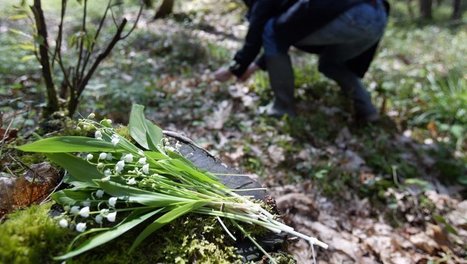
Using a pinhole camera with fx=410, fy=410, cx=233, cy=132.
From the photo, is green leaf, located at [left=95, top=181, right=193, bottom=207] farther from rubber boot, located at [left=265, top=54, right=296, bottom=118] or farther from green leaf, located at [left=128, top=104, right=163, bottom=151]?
rubber boot, located at [left=265, top=54, right=296, bottom=118]

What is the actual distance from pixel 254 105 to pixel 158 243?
10.4ft

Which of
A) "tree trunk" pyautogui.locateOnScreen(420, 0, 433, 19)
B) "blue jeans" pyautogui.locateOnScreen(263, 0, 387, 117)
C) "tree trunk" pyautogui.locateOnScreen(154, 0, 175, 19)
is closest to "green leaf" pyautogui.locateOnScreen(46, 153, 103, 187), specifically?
"blue jeans" pyautogui.locateOnScreen(263, 0, 387, 117)

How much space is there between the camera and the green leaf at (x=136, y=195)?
130 cm

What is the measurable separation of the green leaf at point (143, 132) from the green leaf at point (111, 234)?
0.37m

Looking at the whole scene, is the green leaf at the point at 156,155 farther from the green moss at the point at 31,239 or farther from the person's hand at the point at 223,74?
the person's hand at the point at 223,74

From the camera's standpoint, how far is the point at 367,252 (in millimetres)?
2756

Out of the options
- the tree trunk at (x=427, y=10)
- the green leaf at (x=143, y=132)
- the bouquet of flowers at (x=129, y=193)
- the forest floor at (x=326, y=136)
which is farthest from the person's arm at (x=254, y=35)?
the tree trunk at (x=427, y=10)

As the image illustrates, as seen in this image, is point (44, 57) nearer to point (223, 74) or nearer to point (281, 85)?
point (223, 74)

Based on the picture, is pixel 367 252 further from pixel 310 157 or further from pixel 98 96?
pixel 98 96

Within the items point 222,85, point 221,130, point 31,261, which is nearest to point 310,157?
point 221,130

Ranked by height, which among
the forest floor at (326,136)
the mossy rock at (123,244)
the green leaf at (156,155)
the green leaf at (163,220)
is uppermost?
the green leaf at (156,155)

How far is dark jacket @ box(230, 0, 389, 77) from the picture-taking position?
3697mm

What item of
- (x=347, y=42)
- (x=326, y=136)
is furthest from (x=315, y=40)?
(x=326, y=136)

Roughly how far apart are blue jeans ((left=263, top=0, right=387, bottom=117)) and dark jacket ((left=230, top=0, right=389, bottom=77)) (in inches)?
2.8
